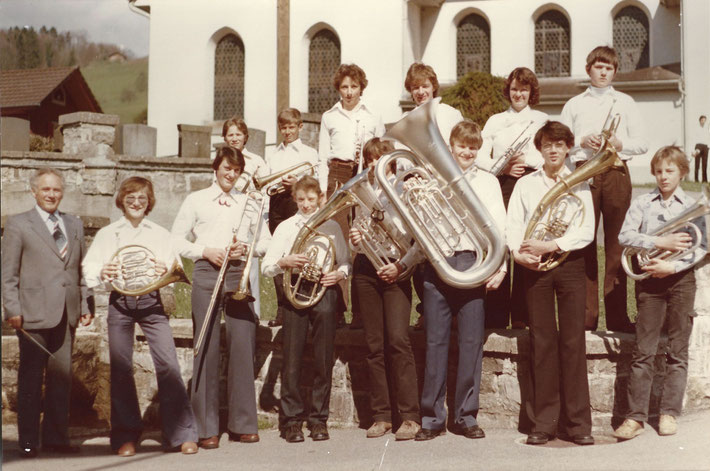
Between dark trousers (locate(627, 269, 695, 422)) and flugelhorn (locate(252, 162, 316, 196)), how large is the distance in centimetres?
245

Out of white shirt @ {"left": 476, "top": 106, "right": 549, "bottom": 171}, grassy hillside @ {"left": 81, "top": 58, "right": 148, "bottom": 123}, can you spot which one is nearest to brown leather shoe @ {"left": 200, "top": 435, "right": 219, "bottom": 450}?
white shirt @ {"left": 476, "top": 106, "right": 549, "bottom": 171}

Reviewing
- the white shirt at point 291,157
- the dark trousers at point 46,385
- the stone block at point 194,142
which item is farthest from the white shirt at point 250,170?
the stone block at point 194,142

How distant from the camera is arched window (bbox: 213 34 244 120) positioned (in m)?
18.7

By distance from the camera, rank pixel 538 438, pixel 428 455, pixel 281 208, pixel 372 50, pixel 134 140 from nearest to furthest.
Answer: pixel 428 455 < pixel 538 438 < pixel 281 208 < pixel 134 140 < pixel 372 50

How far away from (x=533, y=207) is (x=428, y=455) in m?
1.64

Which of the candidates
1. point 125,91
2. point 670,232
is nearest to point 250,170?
point 670,232

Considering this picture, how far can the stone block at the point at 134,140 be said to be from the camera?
13008 millimetres

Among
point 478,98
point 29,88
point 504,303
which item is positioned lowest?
point 504,303

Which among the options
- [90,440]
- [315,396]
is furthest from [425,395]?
[90,440]

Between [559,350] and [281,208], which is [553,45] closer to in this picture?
[281,208]

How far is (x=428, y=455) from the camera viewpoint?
17.3 feet

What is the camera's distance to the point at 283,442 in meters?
5.81

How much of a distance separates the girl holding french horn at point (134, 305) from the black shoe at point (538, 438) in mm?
2104

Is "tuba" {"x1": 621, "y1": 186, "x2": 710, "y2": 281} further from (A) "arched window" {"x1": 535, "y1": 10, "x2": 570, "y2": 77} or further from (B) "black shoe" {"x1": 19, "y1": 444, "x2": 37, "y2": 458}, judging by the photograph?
(A) "arched window" {"x1": 535, "y1": 10, "x2": 570, "y2": 77}
